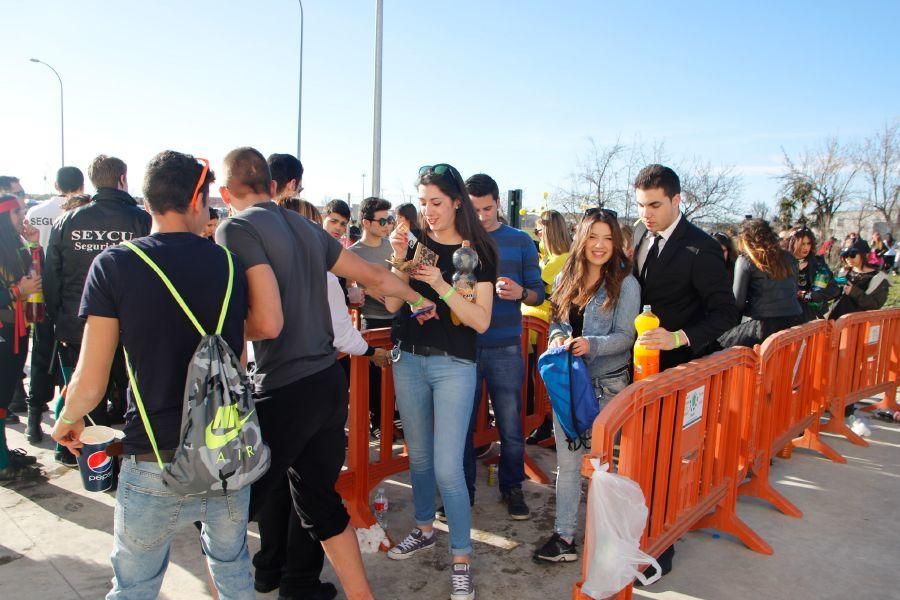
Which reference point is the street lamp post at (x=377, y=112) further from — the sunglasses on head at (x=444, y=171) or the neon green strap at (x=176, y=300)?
the neon green strap at (x=176, y=300)

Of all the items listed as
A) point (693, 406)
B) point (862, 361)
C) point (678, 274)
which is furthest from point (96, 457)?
point (862, 361)

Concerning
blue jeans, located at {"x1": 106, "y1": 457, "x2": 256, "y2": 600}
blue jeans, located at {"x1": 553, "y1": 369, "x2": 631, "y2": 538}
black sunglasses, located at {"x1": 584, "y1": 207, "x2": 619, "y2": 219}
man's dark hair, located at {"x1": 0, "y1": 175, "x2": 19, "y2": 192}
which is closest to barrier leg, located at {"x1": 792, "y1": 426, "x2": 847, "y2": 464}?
blue jeans, located at {"x1": 553, "y1": 369, "x2": 631, "y2": 538}

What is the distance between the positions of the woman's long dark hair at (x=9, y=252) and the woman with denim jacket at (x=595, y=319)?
3.94 meters

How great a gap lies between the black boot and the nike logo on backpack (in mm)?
4196

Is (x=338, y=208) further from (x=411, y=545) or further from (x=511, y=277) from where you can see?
(x=411, y=545)

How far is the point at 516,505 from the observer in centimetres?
418

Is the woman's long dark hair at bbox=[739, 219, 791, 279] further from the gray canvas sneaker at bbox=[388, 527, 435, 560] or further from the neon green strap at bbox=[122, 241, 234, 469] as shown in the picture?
the neon green strap at bbox=[122, 241, 234, 469]

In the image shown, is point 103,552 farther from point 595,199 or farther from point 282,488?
point 595,199

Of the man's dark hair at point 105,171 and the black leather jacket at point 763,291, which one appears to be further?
the black leather jacket at point 763,291

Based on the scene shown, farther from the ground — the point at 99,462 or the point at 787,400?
the point at 99,462

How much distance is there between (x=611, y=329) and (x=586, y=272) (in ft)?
1.19

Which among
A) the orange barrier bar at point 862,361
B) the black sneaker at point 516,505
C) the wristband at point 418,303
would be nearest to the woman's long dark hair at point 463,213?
the wristband at point 418,303

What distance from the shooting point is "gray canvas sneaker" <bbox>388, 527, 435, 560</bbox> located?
3.57m

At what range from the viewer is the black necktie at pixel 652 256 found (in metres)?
3.59
